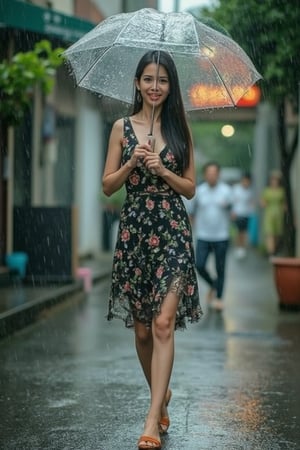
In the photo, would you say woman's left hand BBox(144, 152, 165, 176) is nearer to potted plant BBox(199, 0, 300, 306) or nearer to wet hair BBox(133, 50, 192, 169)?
wet hair BBox(133, 50, 192, 169)

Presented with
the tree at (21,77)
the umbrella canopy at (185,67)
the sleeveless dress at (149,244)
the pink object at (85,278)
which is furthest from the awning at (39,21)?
the sleeveless dress at (149,244)

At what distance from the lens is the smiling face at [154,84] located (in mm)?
5582

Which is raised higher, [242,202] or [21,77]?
[21,77]

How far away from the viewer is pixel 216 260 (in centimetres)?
1268

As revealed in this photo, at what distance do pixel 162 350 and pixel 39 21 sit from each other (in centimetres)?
795

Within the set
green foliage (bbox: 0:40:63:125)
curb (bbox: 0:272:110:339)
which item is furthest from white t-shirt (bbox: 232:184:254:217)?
green foliage (bbox: 0:40:63:125)

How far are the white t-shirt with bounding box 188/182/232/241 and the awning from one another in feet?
8.79

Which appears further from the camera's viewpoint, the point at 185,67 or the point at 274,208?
the point at 274,208

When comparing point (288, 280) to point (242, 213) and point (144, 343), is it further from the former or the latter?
point (242, 213)

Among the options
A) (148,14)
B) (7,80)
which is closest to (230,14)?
(7,80)

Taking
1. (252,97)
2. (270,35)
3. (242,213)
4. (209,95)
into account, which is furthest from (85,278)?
(242,213)

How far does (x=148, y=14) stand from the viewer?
591 centimetres

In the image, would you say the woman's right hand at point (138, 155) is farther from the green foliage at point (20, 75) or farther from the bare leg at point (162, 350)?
the green foliage at point (20, 75)

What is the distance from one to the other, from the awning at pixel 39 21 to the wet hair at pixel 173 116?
20.6ft
